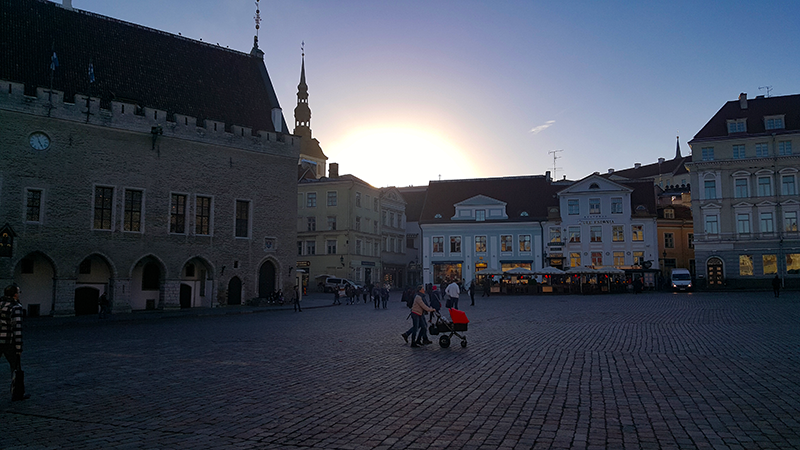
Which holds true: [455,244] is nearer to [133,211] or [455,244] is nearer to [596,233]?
[596,233]

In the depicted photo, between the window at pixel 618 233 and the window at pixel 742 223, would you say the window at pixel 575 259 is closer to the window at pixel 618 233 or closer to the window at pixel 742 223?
the window at pixel 618 233

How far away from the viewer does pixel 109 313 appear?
3017cm

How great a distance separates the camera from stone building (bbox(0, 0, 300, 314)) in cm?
2934

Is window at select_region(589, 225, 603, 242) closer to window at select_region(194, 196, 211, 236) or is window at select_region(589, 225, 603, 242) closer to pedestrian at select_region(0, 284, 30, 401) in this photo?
window at select_region(194, 196, 211, 236)

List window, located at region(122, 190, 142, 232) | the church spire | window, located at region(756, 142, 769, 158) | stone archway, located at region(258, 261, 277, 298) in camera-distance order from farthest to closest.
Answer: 1. the church spire
2. window, located at region(756, 142, 769, 158)
3. stone archway, located at region(258, 261, 277, 298)
4. window, located at region(122, 190, 142, 232)

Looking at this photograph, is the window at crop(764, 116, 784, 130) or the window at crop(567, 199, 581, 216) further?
the window at crop(567, 199, 581, 216)

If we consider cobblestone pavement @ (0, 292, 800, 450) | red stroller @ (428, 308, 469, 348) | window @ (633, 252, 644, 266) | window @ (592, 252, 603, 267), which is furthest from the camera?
window @ (592, 252, 603, 267)

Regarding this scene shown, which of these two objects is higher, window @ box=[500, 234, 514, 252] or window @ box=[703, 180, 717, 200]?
window @ box=[703, 180, 717, 200]

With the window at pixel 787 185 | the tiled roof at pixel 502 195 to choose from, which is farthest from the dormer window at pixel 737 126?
the tiled roof at pixel 502 195

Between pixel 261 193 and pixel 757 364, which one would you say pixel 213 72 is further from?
pixel 757 364

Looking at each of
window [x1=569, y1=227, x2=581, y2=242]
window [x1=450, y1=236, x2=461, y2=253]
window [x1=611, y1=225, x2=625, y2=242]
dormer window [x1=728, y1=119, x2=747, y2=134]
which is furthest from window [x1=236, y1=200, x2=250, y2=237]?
dormer window [x1=728, y1=119, x2=747, y2=134]

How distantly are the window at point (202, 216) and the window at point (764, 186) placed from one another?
159 ft

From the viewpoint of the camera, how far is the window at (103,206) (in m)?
31.3

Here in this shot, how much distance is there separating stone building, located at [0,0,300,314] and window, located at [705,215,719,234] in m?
39.3
